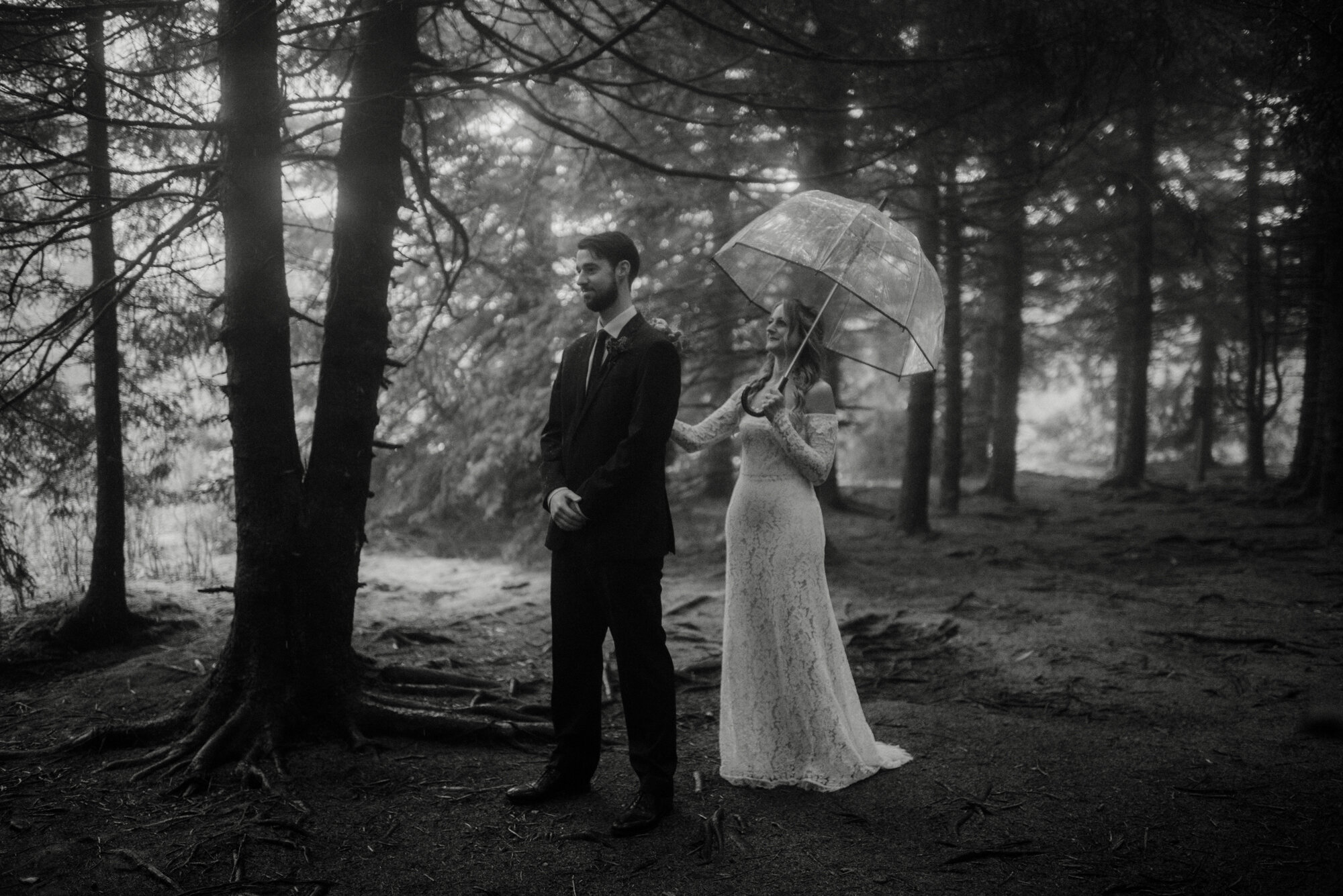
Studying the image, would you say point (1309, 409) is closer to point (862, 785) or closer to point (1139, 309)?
point (1139, 309)

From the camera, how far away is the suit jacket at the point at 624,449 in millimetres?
4031

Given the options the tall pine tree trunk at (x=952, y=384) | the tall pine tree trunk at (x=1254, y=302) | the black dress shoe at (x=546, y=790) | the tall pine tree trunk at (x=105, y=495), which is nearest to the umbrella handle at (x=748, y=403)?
the black dress shoe at (x=546, y=790)

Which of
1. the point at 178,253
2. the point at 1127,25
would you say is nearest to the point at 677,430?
the point at 178,253

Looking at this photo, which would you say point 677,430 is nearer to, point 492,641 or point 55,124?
point 492,641

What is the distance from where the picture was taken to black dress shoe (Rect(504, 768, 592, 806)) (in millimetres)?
4246

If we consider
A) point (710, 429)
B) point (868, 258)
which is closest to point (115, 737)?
point (710, 429)

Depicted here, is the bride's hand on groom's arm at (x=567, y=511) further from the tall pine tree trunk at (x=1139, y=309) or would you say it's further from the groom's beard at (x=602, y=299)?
the tall pine tree trunk at (x=1139, y=309)

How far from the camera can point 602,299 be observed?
4176 mm

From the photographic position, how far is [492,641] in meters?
7.54

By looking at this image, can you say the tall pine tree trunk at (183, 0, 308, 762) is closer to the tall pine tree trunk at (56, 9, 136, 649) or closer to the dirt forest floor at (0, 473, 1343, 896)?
the dirt forest floor at (0, 473, 1343, 896)

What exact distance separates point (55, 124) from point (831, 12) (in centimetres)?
517

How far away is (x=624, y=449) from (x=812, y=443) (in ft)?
3.71

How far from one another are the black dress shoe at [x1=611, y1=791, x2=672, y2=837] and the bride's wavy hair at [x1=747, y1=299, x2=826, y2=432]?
1.88 metres

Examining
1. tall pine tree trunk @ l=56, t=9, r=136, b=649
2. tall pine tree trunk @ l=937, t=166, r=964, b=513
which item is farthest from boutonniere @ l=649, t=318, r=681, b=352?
tall pine tree trunk @ l=937, t=166, r=964, b=513
